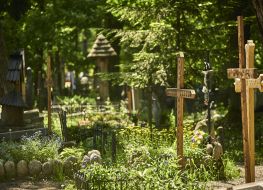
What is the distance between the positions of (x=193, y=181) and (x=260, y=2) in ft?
15.6

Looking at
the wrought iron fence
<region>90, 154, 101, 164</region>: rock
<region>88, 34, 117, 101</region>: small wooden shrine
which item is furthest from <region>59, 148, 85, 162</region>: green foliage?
<region>88, 34, 117, 101</region>: small wooden shrine

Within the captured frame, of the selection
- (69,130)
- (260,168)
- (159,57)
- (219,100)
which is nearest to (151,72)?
(159,57)

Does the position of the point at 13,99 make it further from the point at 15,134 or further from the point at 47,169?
the point at 47,169

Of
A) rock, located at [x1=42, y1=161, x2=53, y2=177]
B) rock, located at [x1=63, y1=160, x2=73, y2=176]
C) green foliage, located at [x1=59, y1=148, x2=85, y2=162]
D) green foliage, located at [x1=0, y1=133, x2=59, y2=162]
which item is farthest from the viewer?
green foliage, located at [x1=0, y1=133, x2=59, y2=162]

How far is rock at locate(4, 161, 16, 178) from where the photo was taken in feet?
39.6

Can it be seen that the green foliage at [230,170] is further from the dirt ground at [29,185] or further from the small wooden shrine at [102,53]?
the small wooden shrine at [102,53]

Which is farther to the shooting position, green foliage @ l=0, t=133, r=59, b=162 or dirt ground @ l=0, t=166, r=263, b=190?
green foliage @ l=0, t=133, r=59, b=162

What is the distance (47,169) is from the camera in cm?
1209

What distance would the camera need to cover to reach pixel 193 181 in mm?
8609

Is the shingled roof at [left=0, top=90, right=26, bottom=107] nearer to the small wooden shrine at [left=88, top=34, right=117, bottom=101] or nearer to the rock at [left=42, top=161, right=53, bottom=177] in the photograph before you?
the rock at [left=42, top=161, right=53, bottom=177]

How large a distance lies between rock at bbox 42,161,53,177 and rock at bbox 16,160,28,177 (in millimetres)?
442

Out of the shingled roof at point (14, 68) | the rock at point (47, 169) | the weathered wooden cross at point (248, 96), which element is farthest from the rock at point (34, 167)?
the weathered wooden cross at point (248, 96)

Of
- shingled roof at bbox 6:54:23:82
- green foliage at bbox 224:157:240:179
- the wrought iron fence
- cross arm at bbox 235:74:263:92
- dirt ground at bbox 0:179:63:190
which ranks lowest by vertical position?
dirt ground at bbox 0:179:63:190

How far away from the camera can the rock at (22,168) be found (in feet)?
39.8
